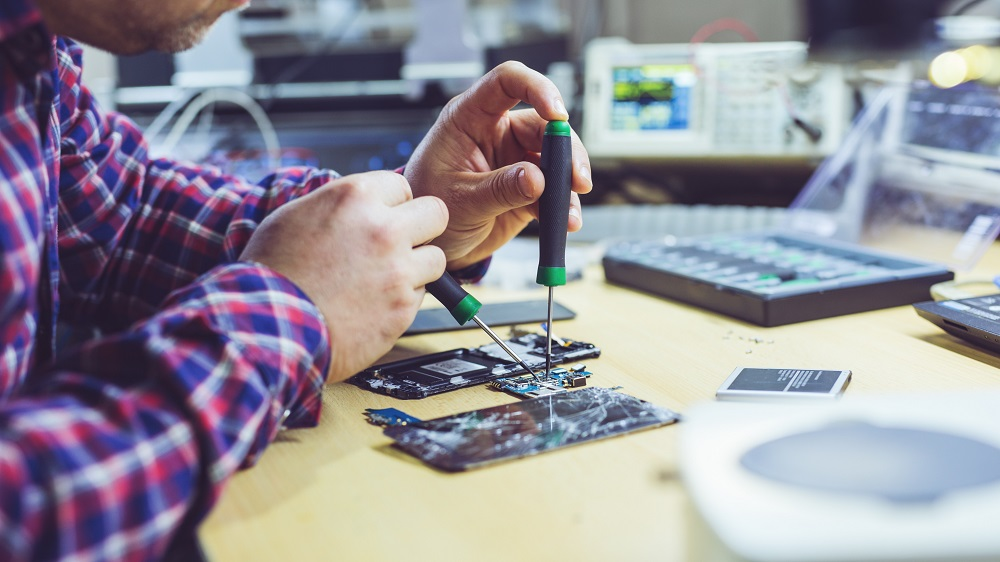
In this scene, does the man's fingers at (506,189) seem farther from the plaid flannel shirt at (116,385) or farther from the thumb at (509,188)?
the plaid flannel shirt at (116,385)

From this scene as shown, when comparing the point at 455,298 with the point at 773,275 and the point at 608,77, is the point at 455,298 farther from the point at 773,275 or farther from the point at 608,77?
the point at 608,77

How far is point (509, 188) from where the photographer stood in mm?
836

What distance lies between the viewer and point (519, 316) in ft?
3.25

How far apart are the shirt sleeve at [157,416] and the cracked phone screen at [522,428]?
0.09 meters

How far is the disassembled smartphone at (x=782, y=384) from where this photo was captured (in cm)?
71

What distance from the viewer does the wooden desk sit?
1.66ft

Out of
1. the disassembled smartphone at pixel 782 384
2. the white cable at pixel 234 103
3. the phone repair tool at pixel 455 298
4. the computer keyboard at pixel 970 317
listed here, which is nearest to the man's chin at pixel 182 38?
the phone repair tool at pixel 455 298

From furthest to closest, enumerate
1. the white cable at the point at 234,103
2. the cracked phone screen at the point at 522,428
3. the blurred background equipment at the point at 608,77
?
the white cable at the point at 234,103 < the blurred background equipment at the point at 608,77 < the cracked phone screen at the point at 522,428

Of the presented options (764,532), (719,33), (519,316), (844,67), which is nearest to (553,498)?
(764,532)

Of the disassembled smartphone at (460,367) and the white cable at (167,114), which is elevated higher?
the white cable at (167,114)

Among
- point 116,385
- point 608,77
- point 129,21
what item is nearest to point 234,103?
Result: point 608,77

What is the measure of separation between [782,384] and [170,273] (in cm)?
65

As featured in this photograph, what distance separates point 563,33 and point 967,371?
1474 mm

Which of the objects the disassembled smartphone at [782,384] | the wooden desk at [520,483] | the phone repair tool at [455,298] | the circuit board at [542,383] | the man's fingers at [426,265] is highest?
the man's fingers at [426,265]
